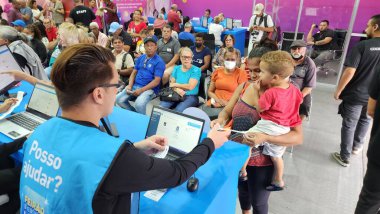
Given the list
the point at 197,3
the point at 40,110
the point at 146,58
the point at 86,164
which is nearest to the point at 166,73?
the point at 146,58

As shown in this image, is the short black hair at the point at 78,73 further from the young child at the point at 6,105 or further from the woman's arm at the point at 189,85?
the woman's arm at the point at 189,85

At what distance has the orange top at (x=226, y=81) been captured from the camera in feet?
10.6

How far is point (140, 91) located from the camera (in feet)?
12.6

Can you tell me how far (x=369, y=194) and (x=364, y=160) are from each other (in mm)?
1618

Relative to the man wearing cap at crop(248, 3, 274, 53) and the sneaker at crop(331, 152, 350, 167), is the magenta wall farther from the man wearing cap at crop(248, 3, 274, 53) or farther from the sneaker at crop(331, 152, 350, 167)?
the sneaker at crop(331, 152, 350, 167)

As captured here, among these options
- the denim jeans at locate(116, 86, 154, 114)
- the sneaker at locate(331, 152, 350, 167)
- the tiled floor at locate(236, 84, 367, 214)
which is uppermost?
the denim jeans at locate(116, 86, 154, 114)

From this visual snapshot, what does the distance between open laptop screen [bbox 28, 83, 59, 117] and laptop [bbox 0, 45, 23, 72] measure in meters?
0.53

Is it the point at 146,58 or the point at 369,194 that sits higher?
the point at 146,58

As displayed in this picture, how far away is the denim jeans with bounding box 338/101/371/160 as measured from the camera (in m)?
2.93

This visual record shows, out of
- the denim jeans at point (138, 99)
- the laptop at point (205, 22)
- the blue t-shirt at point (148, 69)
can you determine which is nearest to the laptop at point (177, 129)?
the denim jeans at point (138, 99)

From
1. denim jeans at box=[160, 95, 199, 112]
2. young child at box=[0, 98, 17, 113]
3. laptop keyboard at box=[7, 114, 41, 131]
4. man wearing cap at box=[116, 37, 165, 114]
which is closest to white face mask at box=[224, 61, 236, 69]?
denim jeans at box=[160, 95, 199, 112]

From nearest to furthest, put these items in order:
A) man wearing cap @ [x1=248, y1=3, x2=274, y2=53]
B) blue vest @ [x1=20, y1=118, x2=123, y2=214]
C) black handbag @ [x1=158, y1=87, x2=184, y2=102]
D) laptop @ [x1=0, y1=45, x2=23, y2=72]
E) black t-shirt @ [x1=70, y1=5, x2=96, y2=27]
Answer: blue vest @ [x1=20, y1=118, x2=123, y2=214]
laptop @ [x1=0, y1=45, x2=23, y2=72]
black handbag @ [x1=158, y1=87, x2=184, y2=102]
man wearing cap @ [x1=248, y1=3, x2=274, y2=53]
black t-shirt @ [x1=70, y1=5, x2=96, y2=27]

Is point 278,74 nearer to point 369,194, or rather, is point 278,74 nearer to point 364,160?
point 369,194

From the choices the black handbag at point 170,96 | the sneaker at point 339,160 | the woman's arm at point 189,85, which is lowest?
the sneaker at point 339,160
